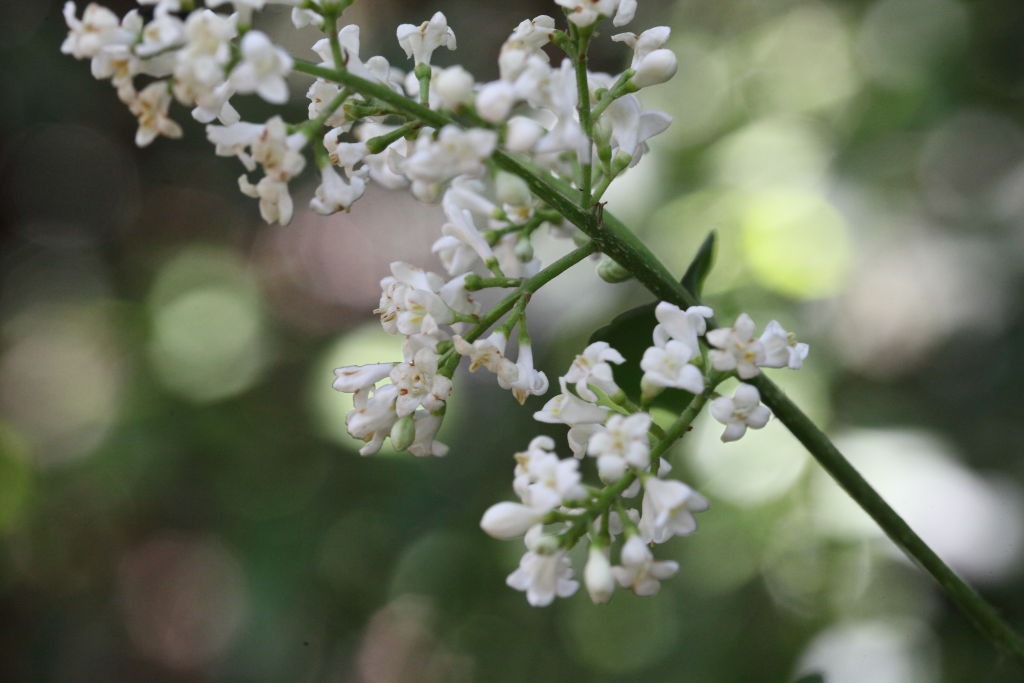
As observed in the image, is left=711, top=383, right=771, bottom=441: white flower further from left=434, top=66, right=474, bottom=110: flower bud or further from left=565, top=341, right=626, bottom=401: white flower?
left=434, top=66, right=474, bottom=110: flower bud

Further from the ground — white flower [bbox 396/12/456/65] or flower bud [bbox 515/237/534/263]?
white flower [bbox 396/12/456/65]

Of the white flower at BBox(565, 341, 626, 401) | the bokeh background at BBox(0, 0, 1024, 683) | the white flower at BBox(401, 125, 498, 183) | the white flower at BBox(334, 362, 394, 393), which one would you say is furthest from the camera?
the bokeh background at BBox(0, 0, 1024, 683)

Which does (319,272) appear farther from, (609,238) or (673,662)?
(609,238)

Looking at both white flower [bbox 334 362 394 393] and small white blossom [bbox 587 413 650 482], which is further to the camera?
white flower [bbox 334 362 394 393]

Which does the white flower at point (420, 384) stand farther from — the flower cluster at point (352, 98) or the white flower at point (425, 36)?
the white flower at point (425, 36)

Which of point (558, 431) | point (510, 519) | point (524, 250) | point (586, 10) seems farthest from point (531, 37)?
point (558, 431)

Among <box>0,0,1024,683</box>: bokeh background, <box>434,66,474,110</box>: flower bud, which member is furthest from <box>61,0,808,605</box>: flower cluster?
<box>0,0,1024,683</box>: bokeh background

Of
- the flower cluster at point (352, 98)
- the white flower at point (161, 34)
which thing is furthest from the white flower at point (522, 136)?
the white flower at point (161, 34)
